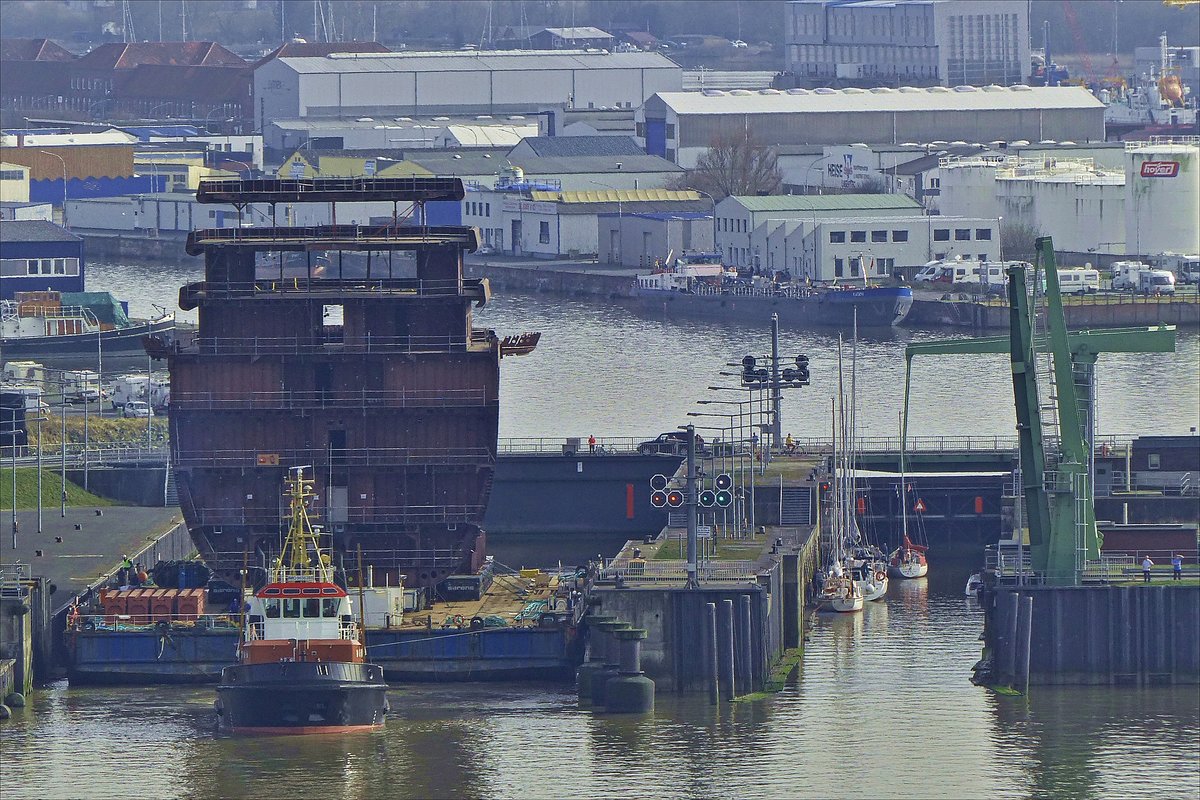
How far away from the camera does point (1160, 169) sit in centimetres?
10888

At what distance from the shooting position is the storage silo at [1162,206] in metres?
109

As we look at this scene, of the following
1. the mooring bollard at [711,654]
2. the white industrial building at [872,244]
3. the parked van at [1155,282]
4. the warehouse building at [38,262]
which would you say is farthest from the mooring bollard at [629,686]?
the white industrial building at [872,244]

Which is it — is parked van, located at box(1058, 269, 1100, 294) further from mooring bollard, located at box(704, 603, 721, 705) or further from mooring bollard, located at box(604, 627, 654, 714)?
mooring bollard, located at box(604, 627, 654, 714)

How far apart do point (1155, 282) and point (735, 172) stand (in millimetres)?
26503

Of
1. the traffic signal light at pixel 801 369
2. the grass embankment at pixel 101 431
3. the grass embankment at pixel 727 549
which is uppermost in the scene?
the traffic signal light at pixel 801 369

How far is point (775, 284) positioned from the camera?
10319 centimetres

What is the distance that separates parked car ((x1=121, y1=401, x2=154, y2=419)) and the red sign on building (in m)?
47.2

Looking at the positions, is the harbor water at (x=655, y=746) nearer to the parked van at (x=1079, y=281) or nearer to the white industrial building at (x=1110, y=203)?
the parked van at (x=1079, y=281)

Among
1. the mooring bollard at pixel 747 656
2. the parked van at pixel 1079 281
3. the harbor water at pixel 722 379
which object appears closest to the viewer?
the mooring bollard at pixel 747 656

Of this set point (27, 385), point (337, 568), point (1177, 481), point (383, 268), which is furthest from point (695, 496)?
point (383, 268)

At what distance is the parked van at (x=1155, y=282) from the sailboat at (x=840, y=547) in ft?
150

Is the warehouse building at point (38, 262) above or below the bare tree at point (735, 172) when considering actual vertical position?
below

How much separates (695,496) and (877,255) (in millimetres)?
62064

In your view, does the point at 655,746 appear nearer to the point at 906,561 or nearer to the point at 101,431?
the point at 906,561
